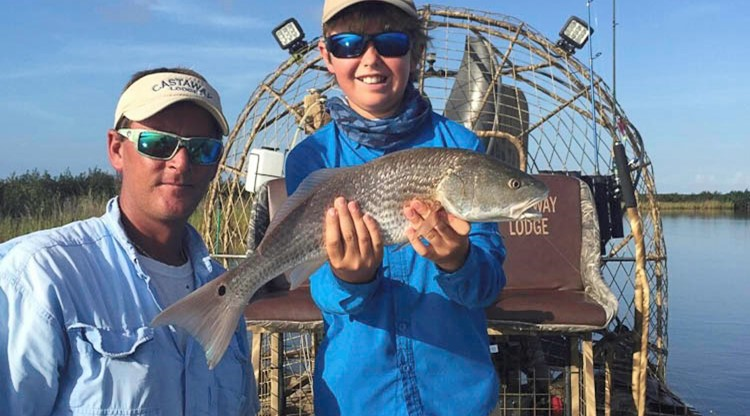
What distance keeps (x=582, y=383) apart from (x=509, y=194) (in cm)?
303

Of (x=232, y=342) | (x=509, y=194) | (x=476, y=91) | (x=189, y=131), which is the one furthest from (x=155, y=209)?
(x=476, y=91)

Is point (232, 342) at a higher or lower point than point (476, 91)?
lower

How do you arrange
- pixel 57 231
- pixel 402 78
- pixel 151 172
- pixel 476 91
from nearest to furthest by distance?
1. pixel 57 231
2. pixel 151 172
3. pixel 402 78
4. pixel 476 91

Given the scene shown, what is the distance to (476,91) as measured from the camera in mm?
6699

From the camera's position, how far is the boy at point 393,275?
2236 mm

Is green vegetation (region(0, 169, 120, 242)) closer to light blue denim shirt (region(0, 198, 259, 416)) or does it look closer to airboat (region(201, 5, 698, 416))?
airboat (region(201, 5, 698, 416))

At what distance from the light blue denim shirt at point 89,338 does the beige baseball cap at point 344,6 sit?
3.37ft

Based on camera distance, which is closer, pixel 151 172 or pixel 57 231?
pixel 57 231

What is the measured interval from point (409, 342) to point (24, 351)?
47.1 inches

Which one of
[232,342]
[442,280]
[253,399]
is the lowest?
[253,399]

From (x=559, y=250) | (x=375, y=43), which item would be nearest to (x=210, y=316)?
(x=375, y=43)

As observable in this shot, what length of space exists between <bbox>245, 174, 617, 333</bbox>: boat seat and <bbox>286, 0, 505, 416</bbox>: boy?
2115 millimetres

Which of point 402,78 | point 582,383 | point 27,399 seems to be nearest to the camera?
point 27,399

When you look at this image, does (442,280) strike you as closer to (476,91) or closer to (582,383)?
(582,383)
